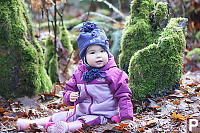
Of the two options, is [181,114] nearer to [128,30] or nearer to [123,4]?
[128,30]

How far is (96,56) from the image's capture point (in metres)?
3.20

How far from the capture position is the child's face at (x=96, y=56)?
10.5 ft

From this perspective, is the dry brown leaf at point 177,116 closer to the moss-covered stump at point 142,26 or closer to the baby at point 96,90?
the baby at point 96,90

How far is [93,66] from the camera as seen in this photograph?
3.27 metres

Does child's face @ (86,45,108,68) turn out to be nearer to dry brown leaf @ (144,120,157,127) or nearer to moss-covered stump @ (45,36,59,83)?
dry brown leaf @ (144,120,157,127)

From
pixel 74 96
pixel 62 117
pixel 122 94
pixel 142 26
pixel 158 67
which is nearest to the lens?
pixel 122 94

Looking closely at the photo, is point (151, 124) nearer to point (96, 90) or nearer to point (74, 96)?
point (96, 90)

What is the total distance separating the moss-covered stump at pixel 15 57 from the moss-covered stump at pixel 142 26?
173 centimetres

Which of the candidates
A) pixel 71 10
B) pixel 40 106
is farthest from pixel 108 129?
pixel 71 10

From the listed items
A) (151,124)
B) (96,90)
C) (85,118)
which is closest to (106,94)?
(96,90)

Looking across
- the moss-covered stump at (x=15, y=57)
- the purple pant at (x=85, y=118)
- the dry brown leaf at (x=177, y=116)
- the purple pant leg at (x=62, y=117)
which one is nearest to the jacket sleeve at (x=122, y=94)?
the purple pant at (x=85, y=118)

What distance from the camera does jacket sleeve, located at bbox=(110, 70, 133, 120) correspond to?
118 inches

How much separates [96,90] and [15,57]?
199 centimetres

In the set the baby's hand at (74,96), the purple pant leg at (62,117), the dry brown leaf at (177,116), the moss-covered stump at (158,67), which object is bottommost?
the purple pant leg at (62,117)
